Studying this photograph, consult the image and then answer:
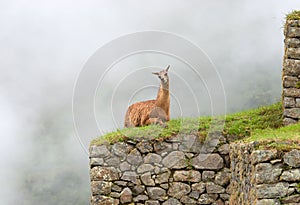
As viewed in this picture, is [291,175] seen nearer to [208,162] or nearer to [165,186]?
[208,162]

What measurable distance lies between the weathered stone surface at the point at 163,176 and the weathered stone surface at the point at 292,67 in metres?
3.19

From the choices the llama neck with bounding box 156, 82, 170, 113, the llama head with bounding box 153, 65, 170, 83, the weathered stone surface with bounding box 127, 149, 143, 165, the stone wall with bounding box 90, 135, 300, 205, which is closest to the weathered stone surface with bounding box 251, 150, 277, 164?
the stone wall with bounding box 90, 135, 300, 205

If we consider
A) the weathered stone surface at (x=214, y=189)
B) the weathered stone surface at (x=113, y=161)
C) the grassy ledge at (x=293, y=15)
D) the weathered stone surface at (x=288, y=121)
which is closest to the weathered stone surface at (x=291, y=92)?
the weathered stone surface at (x=288, y=121)

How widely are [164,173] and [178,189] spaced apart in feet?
1.43

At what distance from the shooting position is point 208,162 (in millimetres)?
12250

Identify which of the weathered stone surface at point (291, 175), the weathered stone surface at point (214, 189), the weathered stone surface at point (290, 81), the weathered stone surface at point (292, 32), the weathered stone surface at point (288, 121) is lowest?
the weathered stone surface at point (291, 175)

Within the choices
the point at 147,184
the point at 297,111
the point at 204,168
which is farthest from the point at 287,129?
the point at 147,184

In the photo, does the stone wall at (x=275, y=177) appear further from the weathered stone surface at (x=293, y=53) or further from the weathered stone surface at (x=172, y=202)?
the weathered stone surface at (x=293, y=53)

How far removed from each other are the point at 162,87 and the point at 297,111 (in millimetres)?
3039

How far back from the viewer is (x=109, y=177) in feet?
40.4

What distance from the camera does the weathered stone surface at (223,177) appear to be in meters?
12.2

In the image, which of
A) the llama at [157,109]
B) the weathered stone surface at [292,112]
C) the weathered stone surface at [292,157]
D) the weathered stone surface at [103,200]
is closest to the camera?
the weathered stone surface at [292,157]

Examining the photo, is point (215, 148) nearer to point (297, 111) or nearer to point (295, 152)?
point (297, 111)

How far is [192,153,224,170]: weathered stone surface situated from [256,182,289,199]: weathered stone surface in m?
3.71
